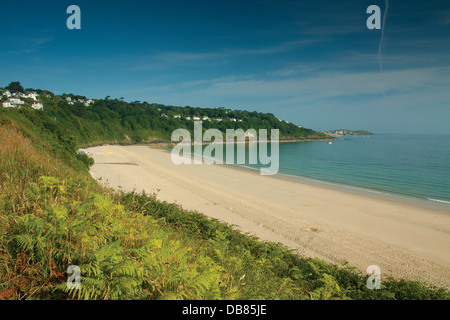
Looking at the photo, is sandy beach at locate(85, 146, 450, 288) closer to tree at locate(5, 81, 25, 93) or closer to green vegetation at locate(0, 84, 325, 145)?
green vegetation at locate(0, 84, 325, 145)

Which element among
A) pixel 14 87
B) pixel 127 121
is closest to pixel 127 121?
pixel 127 121

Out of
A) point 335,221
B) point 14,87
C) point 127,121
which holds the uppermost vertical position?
point 14,87

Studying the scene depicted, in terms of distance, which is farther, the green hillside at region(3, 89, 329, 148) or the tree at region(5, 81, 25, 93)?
the tree at region(5, 81, 25, 93)

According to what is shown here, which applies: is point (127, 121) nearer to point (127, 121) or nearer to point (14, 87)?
point (127, 121)

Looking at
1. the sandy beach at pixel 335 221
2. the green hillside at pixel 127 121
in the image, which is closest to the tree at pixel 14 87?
the green hillside at pixel 127 121

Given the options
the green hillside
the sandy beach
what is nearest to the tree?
the green hillside

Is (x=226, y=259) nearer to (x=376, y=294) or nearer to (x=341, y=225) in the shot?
(x=376, y=294)

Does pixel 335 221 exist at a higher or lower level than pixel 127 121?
lower

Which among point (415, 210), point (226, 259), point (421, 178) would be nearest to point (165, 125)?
point (421, 178)

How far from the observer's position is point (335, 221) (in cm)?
1422

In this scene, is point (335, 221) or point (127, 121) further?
point (127, 121)

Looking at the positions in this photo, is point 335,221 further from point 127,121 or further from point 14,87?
point 14,87

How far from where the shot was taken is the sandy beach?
941cm
